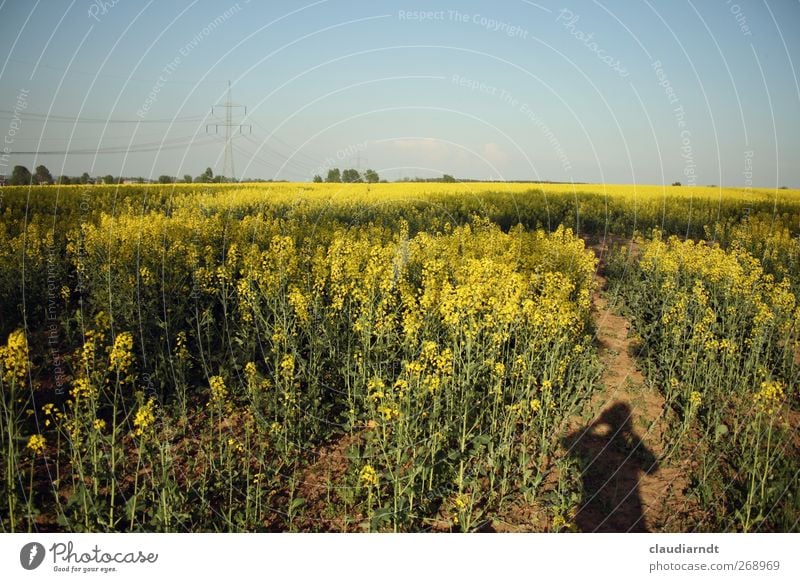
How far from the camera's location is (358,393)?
20.0ft

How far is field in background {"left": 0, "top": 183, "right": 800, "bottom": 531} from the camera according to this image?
4.94 m

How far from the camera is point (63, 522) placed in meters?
4.46

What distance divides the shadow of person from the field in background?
11 centimetres

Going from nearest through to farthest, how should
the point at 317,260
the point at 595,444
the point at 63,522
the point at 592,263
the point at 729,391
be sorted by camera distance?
1. the point at 63,522
2. the point at 595,444
3. the point at 729,391
4. the point at 317,260
5. the point at 592,263

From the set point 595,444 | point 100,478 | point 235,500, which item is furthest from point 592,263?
point 100,478

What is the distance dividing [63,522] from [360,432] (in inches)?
120
